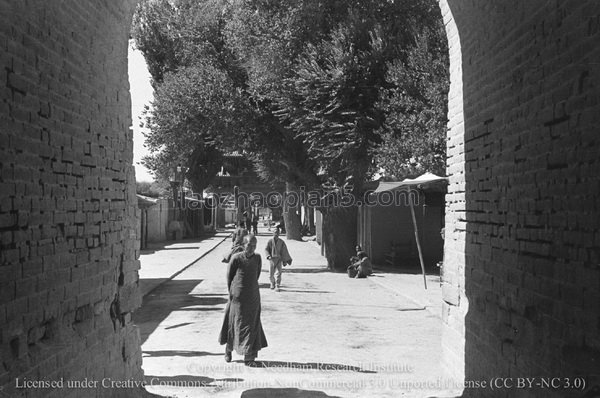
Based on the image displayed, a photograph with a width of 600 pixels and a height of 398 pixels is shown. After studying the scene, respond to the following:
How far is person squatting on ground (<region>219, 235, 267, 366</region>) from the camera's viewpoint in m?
8.60

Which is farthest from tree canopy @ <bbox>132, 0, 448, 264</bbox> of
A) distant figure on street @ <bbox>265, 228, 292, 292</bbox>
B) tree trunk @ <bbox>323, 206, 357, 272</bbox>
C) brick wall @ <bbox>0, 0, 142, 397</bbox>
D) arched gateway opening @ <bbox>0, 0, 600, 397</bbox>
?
brick wall @ <bbox>0, 0, 142, 397</bbox>

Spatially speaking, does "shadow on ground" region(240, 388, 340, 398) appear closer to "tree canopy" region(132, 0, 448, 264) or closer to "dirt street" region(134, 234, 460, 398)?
"dirt street" region(134, 234, 460, 398)

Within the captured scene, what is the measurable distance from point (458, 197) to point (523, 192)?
2.21m

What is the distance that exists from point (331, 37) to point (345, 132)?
9.31 feet

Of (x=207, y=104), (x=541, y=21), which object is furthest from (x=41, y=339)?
(x=207, y=104)

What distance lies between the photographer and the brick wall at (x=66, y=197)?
13.2 feet

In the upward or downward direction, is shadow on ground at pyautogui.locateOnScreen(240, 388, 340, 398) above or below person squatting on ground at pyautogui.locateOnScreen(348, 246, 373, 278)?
below

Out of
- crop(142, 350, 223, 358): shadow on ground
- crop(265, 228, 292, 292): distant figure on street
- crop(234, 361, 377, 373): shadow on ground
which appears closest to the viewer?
crop(234, 361, 377, 373): shadow on ground

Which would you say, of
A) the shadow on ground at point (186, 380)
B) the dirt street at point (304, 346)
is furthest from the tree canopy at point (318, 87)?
the shadow on ground at point (186, 380)

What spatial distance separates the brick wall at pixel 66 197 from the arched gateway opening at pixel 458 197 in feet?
0.06

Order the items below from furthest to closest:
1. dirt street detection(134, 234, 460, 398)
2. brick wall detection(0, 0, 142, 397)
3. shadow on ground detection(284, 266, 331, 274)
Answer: shadow on ground detection(284, 266, 331, 274) → dirt street detection(134, 234, 460, 398) → brick wall detection(0, 0, 142, 397)

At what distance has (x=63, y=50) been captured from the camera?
16.4ft

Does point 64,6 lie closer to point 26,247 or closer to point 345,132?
point 26,247

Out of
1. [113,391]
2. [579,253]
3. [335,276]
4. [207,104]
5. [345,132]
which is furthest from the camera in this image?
[207,104]
